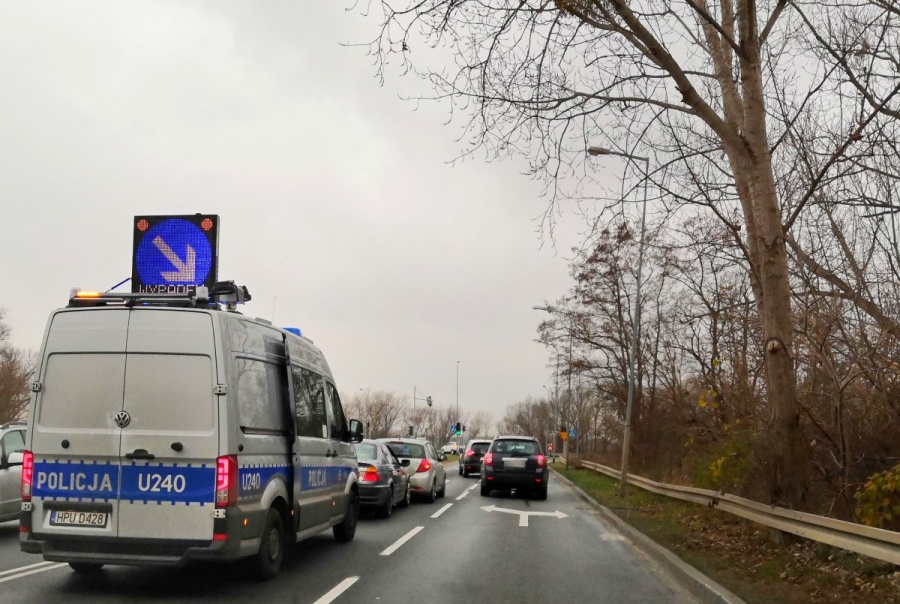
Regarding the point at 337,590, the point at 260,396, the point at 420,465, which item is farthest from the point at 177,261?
the point at 420,465

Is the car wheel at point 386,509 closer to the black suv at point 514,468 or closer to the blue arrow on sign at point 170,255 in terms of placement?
the black suv at point 514,468

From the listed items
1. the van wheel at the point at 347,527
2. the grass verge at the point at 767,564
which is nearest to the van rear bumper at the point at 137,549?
the van wheel at the point at 347,527

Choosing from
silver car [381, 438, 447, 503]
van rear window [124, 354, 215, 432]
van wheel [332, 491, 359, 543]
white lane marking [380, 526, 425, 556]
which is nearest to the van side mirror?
van wheel [332, 491, 359, 543]

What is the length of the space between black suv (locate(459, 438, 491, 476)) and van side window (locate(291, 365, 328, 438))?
22457 millimetres

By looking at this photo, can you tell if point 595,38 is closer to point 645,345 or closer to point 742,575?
point 742,575

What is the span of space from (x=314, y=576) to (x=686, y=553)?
4950mm

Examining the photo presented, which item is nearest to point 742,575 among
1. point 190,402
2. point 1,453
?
point 190,402

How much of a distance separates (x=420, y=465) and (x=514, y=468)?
3.62m

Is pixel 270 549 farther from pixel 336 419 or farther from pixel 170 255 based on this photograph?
pixel 170 255

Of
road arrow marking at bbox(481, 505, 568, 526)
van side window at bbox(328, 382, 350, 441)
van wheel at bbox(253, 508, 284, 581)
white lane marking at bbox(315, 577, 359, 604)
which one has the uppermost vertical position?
van side window at bbox(328, 382, 350, 441)

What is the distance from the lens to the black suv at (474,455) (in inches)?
1294

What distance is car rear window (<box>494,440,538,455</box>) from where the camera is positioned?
21.9 metres

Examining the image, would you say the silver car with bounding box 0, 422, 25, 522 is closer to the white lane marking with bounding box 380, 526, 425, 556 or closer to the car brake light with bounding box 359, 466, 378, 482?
the white lane marking with bounding box 380, 526, 425, 556

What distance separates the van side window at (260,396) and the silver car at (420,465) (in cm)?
1000
